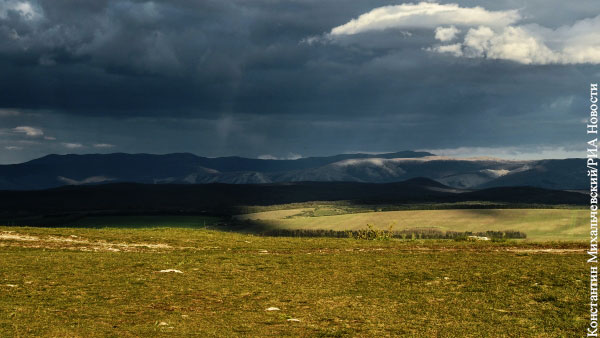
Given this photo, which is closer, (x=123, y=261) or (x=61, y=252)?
(x=123, y=261)

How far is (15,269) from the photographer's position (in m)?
32.7

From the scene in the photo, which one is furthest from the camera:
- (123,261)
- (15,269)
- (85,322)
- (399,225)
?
(399,225)

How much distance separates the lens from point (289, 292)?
92.6 feet

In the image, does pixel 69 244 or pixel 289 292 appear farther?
pixel 69 244

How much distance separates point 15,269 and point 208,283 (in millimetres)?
11801

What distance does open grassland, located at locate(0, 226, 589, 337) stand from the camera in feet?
68.2

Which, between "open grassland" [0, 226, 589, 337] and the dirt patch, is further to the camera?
the dirt patch

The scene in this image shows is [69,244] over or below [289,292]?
over

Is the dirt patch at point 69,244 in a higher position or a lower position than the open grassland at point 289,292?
higher

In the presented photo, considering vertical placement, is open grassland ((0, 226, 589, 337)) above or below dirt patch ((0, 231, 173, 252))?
below

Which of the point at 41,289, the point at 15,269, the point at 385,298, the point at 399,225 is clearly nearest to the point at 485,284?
the point at 385,298

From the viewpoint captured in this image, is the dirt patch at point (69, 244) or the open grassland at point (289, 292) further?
the dirt patch at point (69, 244)

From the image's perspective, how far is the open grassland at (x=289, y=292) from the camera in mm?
20797

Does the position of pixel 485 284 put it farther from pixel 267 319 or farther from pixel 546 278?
pixel 267 319
